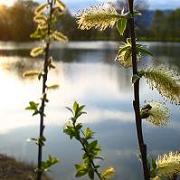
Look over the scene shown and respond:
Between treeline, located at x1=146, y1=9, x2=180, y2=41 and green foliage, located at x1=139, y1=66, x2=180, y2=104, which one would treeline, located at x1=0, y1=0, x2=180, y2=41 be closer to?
treeline, located at x1=146, y1=9, x2=180, y2=41

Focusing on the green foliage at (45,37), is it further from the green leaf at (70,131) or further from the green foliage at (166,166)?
the green foliage at (166,166)

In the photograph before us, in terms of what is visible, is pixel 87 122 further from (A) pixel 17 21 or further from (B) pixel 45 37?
(A) pixel 17 21

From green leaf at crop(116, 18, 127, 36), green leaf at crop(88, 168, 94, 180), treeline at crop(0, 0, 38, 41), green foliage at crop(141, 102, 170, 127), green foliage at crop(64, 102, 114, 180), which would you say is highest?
treeline at crop(0, 0, 38, 41)

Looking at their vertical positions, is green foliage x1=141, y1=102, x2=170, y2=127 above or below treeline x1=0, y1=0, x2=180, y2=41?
below

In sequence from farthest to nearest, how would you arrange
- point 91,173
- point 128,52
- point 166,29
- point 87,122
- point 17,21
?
point 166,29 < point 17,21 < point 87,122 < point 91,173 < point 128,52

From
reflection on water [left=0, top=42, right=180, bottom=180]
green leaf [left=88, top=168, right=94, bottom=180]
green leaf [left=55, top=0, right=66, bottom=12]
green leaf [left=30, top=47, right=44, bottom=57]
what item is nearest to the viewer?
green leaf [left=88, top=168, right=94, bottom=180]

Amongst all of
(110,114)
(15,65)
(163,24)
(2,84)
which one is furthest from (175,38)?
(110,114)

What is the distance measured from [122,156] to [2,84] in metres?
15.4

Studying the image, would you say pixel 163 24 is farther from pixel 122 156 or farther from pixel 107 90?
pixel 122 156

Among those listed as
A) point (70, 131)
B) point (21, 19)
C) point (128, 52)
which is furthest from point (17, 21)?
point (128, 52)

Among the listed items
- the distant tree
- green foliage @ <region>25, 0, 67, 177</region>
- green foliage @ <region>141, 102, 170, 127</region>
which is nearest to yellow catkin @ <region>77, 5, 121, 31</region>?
green foliage @ <region>141, 102, 170, 127</region>

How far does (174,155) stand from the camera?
4.51 ft

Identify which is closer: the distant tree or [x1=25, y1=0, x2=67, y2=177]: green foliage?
[x1=25, y1=0, x2=67, y2=177]: green foliage

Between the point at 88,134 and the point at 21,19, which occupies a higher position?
the point at 21,19
